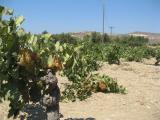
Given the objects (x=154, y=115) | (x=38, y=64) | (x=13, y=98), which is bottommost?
(x=154, y=115)

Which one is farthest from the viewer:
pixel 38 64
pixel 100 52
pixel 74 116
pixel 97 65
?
pixel 100 52

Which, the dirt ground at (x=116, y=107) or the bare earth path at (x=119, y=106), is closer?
the dirt ground at (x=116, y=107)

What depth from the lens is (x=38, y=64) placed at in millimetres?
6297

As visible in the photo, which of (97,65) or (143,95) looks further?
(97,65)

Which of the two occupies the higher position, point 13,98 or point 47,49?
point 47,49

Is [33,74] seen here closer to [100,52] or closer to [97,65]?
[97,65]

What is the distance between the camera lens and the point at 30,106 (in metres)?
8.50

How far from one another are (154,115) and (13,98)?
383cm

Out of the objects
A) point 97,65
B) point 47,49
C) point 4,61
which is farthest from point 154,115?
point 97,65

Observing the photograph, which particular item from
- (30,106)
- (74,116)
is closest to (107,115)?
(74,116)

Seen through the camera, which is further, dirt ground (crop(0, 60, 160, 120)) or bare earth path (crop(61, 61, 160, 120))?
bare earth path (crop(61, 61, 160, 120))

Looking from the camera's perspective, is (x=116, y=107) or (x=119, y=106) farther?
(x=119, y=106)

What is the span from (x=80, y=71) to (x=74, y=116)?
3.27m

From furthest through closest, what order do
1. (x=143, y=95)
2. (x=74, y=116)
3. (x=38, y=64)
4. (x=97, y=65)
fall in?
(x=97, y=65) < (x=143, y=95) < (x=74, y=116) < (x=38, y=64)
